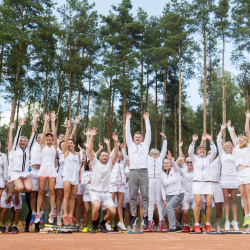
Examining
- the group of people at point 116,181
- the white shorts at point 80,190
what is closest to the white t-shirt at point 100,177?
the group of people at point 116,181

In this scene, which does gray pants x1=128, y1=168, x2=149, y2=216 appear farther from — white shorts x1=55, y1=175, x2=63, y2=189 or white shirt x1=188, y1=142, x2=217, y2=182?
white shorts x1=55, y1=175, x2=63, y2=189

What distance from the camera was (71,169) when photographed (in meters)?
9.48

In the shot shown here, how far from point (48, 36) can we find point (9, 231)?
25111 mm

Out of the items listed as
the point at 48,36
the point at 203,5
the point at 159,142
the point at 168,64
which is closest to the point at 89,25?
the point at 48,36

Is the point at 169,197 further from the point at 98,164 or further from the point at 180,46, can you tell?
the point at 180,46

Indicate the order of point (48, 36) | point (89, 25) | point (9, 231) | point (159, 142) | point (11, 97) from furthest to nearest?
1. point (159, 142)
2. point (89, 25)
3. point (48, 36)
4. point (11, 97)
5. point (9, 231)

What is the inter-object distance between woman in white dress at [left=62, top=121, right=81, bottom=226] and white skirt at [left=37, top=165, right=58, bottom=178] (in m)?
0.27

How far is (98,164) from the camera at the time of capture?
9.07m

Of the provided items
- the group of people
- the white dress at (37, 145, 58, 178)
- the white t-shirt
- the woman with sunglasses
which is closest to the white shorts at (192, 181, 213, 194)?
the group of people

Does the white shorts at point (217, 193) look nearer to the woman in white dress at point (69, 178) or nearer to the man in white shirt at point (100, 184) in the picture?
the man in white shirt at point (100, 184)

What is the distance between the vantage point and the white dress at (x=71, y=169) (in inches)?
369

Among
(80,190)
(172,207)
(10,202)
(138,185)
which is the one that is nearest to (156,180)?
(172,207)

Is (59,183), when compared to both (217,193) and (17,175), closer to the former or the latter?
(17,175)

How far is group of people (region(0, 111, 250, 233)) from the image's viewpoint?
357 inches
